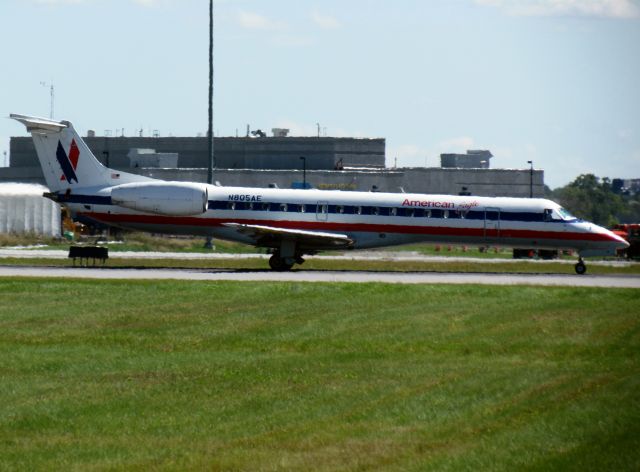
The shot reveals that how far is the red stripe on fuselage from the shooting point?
47469 mm

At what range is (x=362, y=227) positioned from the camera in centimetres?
4744

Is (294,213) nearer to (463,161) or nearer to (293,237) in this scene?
(293,237)

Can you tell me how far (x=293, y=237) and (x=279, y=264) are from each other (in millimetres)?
1332

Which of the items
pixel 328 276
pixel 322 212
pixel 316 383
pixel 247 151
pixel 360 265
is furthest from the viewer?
pixel 247 151

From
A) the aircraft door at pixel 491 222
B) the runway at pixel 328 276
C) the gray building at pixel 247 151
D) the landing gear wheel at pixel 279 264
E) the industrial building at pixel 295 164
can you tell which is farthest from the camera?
the gray building at pixel 247 151

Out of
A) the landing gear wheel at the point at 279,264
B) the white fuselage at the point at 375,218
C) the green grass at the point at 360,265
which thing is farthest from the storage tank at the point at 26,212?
the landing gear wheel at the point at 279,264

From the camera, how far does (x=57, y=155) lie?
4803cm

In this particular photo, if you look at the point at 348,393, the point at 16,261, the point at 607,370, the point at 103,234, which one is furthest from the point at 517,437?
the point at 103,234

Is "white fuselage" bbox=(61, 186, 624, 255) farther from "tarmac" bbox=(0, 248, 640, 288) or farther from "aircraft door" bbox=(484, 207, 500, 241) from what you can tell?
"tarmac" bbox=(0, 248, 640, 288)

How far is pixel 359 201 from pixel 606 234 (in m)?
9.54

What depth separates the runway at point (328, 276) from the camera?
4056 centimetres

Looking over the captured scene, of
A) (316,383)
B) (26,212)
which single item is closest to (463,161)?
(26,212)

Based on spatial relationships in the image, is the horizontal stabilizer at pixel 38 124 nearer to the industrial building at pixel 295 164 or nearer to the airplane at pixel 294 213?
the airplane at pixel 294 213

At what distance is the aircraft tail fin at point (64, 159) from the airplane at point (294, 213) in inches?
1.5
